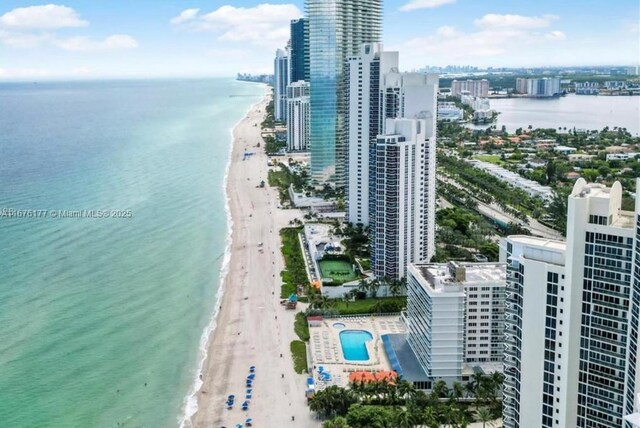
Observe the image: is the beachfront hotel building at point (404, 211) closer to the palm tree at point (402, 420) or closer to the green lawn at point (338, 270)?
the green lawn at point (338, 270)

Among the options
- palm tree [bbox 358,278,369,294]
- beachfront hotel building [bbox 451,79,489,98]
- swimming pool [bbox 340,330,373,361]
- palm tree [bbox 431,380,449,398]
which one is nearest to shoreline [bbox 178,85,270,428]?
swimming pool [bbox 340,330,373,361]

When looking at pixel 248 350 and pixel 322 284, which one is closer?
pixel 248 350

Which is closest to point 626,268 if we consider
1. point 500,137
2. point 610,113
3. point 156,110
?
point 500,137

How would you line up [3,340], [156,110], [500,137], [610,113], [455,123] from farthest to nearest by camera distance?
[156,110] < [610,113] < [455,123] < [500,137] < [3,340]

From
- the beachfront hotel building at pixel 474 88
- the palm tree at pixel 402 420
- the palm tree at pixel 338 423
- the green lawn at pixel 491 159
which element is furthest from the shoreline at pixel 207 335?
the beachfront hotel building at pixel 474 88

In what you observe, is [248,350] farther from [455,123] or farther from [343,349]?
[455,123]

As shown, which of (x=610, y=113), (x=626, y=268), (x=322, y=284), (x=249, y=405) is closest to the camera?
(x=626, y=268)
